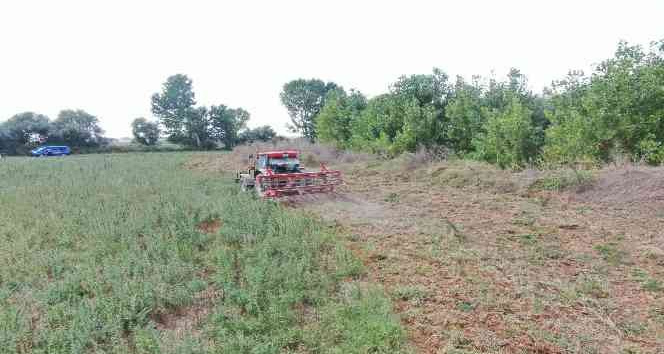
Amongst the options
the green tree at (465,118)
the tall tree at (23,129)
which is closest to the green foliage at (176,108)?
the tall tree at (23,129)

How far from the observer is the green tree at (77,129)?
139 ft

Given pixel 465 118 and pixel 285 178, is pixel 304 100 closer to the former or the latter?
pixel 465 118

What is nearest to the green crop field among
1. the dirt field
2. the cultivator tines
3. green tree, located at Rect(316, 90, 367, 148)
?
the dirt field

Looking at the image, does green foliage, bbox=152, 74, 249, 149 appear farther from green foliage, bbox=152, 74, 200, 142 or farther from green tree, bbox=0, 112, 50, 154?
green tree, bbox=0, 112, 50, 154

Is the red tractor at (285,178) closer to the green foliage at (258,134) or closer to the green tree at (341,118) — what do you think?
the green tree at (341,118)

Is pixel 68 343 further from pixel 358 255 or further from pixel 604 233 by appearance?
pixel 604 233

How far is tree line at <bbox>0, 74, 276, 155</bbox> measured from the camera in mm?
44031

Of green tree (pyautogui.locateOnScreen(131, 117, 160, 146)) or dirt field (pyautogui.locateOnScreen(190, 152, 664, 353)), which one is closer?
dirt field (pyautogui.locateOnScreen(190, 152, 664, 353))

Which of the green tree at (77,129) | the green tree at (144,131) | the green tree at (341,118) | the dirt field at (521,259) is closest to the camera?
the dirt field at (521,259)

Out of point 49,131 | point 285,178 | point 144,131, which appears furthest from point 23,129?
point 285,178

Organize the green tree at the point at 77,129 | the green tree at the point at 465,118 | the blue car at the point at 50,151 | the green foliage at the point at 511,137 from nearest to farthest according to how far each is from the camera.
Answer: the green foliage at the point at 511,137 → the green tree at the point at 465,118 → the blue car at the point at 50,151 → the green tree at the point at 77,129

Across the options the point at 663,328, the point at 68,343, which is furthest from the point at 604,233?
the point at 68,343

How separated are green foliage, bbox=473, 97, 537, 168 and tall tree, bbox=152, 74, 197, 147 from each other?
43.1 m

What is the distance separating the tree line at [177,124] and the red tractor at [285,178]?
38.8 metres
